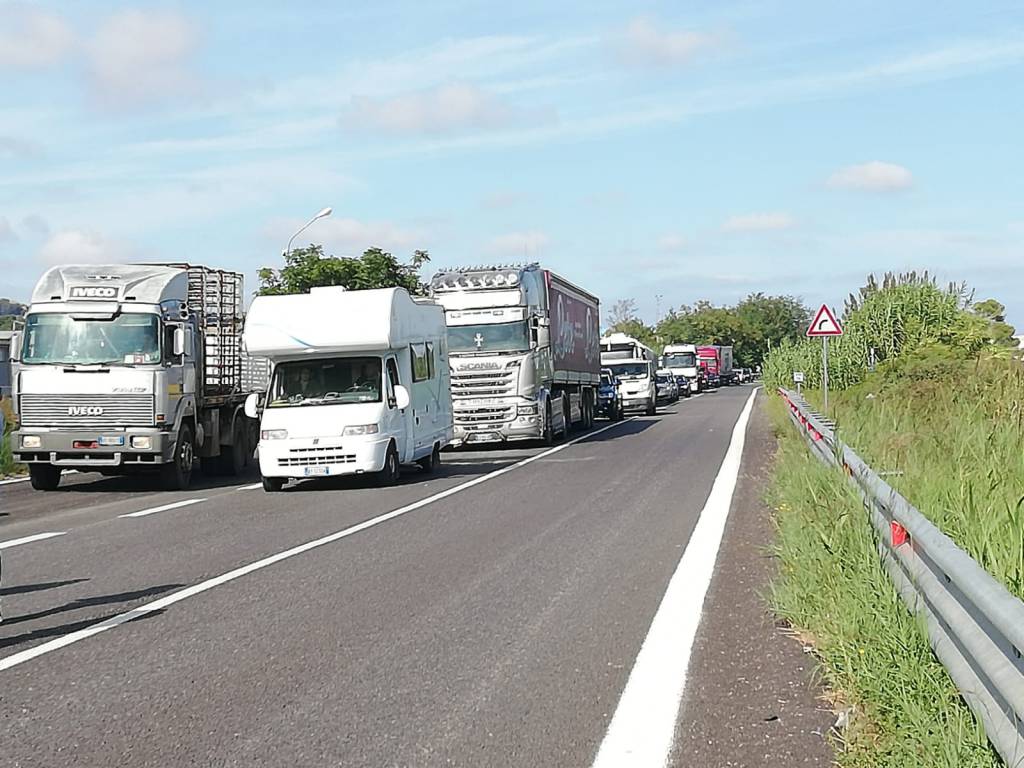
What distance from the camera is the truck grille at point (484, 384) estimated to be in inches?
1126

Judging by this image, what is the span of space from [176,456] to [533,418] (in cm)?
1010

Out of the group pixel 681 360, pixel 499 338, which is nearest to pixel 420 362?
pixel 499 338

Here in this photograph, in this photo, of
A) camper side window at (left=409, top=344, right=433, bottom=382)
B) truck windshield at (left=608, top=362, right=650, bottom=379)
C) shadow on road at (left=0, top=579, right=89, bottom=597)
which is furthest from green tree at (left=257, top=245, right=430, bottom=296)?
shadow on road at (left=0, top=579, right=89, bottom=597)

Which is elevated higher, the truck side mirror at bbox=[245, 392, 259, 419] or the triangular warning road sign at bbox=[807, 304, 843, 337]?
the triangular warning road sign at bbox=[807, 304, 843, 337]

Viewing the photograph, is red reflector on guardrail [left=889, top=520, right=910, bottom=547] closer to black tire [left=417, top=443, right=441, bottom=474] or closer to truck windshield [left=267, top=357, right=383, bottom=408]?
truck windshield [left=267, top=357, right=383, bottom=408]

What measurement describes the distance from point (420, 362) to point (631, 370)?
27.5m

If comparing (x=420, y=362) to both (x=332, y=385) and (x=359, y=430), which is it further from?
(x=359, y=430)

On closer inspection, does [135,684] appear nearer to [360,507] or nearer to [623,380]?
[360,507]

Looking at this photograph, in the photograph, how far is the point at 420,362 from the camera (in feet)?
71.4

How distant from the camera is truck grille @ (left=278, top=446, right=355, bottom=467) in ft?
61.5

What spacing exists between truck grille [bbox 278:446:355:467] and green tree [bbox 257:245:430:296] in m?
25.1

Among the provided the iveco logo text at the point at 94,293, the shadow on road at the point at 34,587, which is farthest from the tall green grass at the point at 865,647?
the iveco logo text at the point at 94,293

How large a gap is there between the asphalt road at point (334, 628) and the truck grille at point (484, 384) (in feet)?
37.9

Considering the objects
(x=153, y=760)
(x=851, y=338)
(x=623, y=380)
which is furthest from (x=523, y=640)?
(x=623, y=380)
